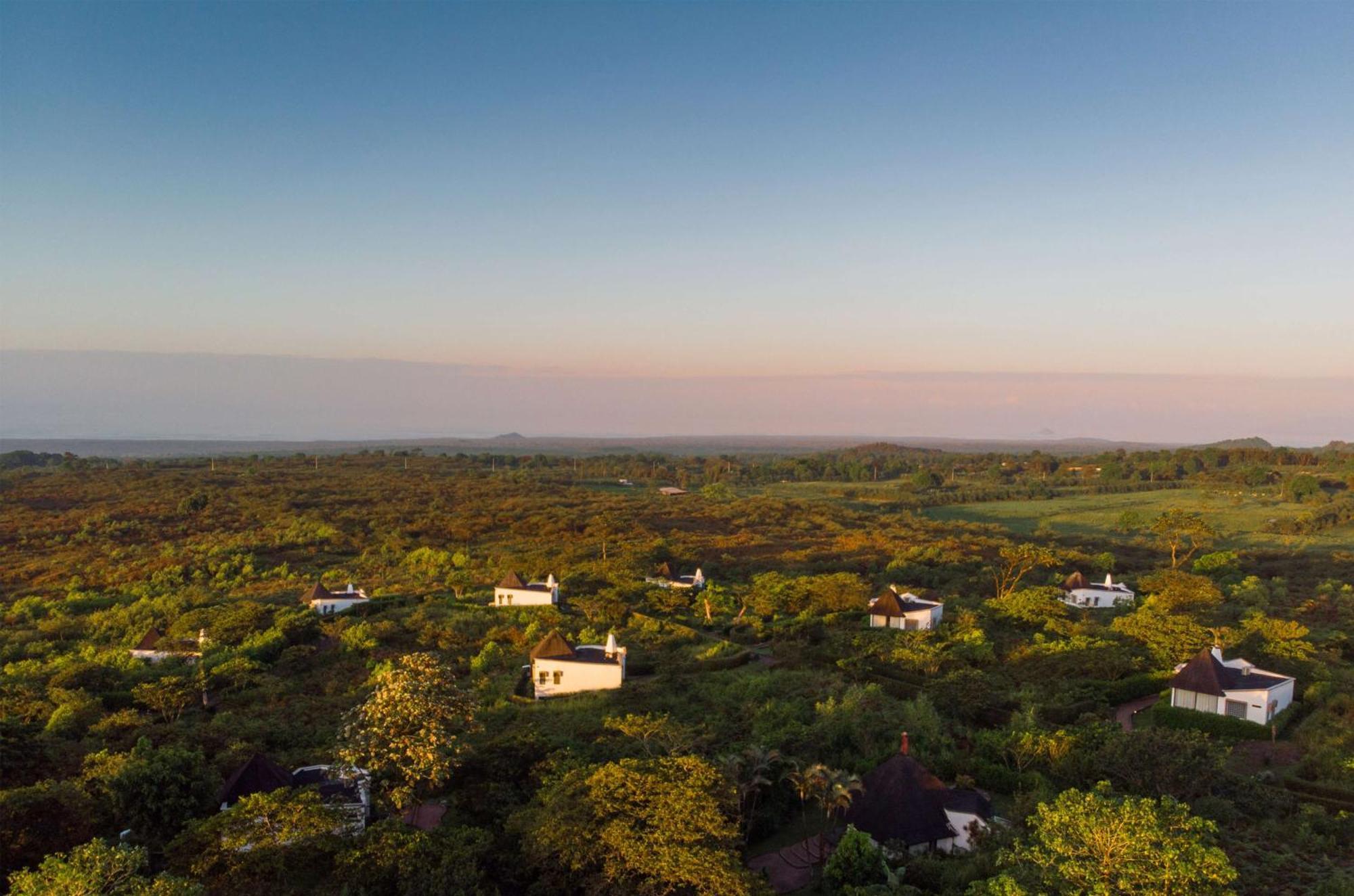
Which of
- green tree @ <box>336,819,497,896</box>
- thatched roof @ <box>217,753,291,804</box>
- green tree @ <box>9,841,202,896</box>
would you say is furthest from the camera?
thatched roof @ <box>217,753,291,804</box>

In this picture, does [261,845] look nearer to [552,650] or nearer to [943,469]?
[552,650]

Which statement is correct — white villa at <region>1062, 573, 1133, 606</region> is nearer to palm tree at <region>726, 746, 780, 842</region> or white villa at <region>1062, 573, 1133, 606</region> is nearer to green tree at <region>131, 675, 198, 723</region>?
palm tree at <region>726, 746, 780, 842</region>

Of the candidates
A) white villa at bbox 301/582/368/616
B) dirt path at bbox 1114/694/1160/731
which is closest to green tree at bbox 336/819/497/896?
dirt path at bbox 1114/694/1160/731

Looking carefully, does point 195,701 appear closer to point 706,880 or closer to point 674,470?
point 706,880

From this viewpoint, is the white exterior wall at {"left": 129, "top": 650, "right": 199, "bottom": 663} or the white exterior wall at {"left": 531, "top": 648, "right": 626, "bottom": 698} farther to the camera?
the white exterior wall at {"left": 129, "top": 650, "right": 199, "bottom": 663}

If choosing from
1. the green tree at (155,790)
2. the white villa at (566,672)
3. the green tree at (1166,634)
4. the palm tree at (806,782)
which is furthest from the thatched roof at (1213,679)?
the green tree at (155,790)
